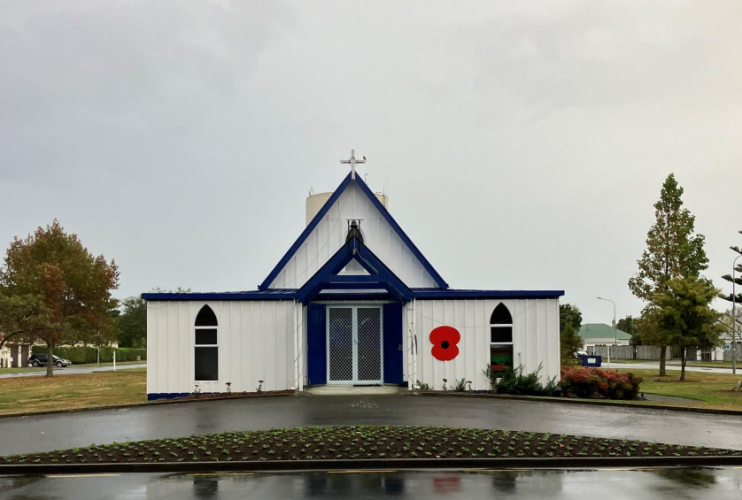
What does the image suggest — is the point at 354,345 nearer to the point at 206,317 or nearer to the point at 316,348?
the point at 316,348

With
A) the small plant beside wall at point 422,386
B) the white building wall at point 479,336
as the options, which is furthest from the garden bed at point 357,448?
the white building wall at point 479,336

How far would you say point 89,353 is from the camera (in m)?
79.4

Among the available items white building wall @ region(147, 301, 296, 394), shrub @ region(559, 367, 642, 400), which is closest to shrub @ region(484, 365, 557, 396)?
shrub @ region(559, 367, 642, 400)

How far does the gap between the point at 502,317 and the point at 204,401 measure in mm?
9543

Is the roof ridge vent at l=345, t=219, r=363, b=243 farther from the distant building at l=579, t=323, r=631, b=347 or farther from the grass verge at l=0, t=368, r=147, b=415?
the distant building at l=579, t=323, r=631, b=347

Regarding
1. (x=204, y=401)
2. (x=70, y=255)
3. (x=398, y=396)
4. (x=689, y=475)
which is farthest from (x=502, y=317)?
(x=70, y=255)

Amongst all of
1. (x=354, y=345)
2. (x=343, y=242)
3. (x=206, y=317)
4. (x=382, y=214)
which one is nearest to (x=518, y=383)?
(x=354, y=345)

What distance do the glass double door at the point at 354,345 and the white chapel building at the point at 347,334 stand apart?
0.11 feet

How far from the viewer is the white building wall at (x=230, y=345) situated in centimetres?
2297

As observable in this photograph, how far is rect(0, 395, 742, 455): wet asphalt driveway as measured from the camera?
14477 mm

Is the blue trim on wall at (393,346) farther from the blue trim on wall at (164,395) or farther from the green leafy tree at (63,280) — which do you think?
the green leafy tree at (63,280)

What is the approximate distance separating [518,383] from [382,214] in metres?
8.64

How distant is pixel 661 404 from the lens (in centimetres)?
2014

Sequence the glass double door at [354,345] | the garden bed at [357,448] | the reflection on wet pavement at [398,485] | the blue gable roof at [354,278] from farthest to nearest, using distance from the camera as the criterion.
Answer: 1. the glass double door at [354,345]
2. the blue gable roof at [354,278]
3. the garden bed at [357,448]
4. the reflection on wet pavement at [398,485]
